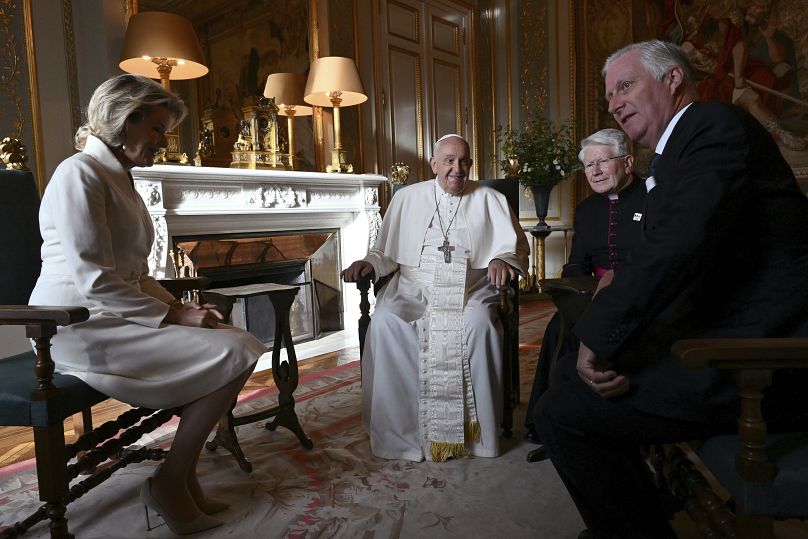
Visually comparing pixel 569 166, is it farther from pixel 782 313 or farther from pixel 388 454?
pixel 782 313

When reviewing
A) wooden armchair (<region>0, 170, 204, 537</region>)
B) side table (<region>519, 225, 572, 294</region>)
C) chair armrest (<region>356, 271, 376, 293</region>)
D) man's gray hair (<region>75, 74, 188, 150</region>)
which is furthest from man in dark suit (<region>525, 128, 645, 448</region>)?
side table (<region>519, 225, 572, 294</region>)

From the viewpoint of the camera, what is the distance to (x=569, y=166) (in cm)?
625

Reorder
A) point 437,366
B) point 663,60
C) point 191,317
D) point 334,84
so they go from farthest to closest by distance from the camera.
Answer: point 334,84 → point 437,366 → point 191,317 → point 663,60

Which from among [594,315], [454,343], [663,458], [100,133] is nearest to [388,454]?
[454,343]

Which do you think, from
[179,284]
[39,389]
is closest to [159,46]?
[179,284]

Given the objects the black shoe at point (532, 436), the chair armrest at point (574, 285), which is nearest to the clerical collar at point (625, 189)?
the chair armrest at point (574, 285)

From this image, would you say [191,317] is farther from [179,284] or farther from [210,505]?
[210,505]

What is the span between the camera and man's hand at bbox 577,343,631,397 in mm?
1387

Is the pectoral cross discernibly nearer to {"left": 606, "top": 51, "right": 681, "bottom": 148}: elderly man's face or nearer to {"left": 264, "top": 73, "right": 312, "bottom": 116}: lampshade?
{"left": 606, "top": 51, "right": 681, "bottom": 148}: elderly man's face

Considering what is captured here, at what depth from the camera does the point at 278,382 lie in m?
2.68

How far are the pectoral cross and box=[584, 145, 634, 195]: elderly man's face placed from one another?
2.45 feet

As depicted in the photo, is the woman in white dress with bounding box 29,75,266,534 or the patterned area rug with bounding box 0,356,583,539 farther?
the patterned area rug with bounding box 0,356,583,539

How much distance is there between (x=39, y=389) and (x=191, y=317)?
50cm

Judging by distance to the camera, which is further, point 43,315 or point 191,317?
point 191,317
